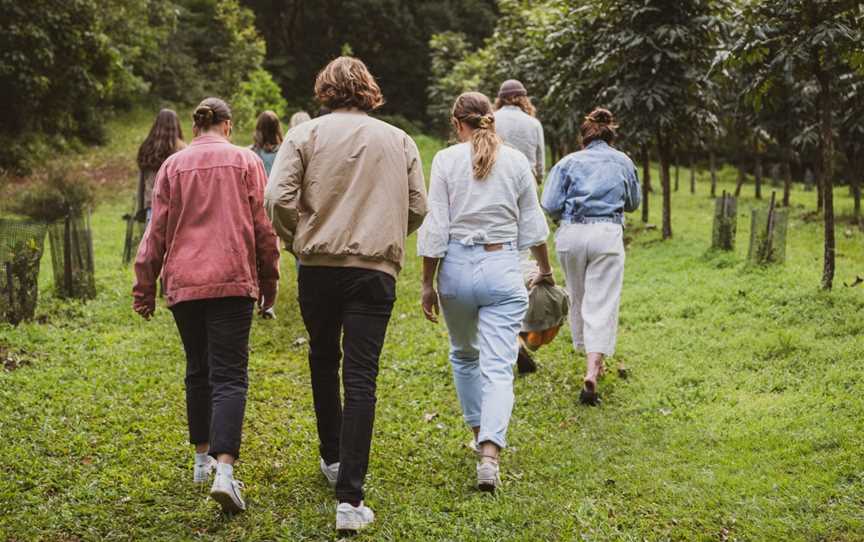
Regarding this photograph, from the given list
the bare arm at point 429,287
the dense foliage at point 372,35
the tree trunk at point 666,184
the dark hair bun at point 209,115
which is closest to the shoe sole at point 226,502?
the bare arm at point 429,287

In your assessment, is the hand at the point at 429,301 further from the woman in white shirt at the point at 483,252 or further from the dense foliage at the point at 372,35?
the dense foliage at the point at 372,35

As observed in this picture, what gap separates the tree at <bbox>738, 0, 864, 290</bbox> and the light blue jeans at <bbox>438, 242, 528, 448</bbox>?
5.07 metres

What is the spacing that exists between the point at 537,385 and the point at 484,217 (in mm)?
2641

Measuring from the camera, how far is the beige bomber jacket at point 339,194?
4.05 metres

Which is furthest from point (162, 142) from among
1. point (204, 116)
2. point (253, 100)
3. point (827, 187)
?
point (253, 100)

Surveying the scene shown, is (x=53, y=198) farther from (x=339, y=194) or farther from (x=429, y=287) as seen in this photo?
(x=339, y=194)

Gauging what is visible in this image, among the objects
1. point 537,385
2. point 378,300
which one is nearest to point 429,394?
point 537,385

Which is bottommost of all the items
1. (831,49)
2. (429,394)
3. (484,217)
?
(429,394)

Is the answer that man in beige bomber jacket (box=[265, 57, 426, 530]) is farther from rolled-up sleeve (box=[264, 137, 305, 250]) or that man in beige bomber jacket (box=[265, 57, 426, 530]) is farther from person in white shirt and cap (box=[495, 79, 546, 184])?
person in white shirt and cap (box=[495, 79, 546, 184])

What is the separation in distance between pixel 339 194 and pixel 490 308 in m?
1.21

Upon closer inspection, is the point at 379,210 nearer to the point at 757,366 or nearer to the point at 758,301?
the point at 757,366

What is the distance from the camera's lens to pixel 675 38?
12703 millimetres

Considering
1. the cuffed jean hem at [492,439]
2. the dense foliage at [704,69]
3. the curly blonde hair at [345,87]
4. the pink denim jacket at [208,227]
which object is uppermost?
the dense foliage at [704,69]

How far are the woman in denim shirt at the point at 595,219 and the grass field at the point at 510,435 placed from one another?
57cm
